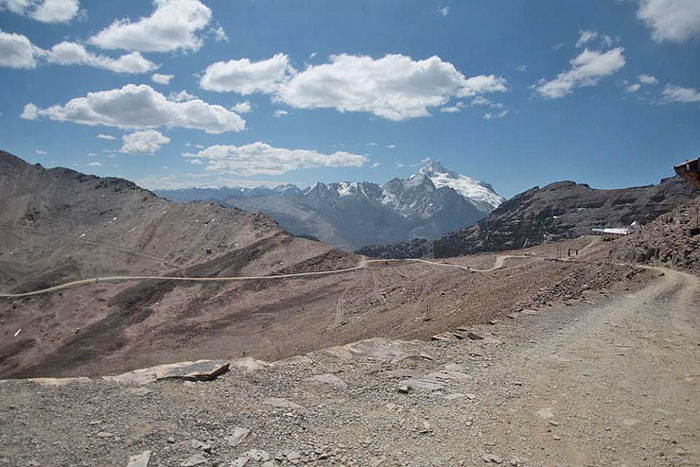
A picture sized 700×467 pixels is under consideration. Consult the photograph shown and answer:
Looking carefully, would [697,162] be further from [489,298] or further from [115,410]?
[115,410]

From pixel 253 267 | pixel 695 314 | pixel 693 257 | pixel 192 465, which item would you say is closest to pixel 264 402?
pixel 192 465

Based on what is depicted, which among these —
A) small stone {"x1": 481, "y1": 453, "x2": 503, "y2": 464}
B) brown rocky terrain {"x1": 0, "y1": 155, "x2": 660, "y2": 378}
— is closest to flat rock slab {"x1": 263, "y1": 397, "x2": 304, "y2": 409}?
small stone {"x1": 481, "y1": 453, "x2": 503, "y2": 464}

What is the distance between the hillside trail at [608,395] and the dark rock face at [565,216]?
5455 inches

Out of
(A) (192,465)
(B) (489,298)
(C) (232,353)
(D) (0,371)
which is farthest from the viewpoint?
(D) (0,371)

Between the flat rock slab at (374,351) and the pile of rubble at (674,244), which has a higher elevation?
the pile of rubble at (674,244)

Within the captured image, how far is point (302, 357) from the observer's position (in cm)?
1384

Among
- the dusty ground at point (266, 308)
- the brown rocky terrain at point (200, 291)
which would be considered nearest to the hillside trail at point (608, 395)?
the dusty ground at point (266, 308)

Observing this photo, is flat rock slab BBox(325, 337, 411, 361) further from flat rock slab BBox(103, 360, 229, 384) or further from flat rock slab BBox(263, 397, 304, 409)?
flat rock slab BBox(103, 360, 229, 384)

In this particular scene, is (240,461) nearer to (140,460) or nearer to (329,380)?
(140,460)

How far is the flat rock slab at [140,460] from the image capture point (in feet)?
24.3

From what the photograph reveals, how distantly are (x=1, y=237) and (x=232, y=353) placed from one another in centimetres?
9062

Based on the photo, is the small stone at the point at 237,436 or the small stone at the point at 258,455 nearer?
the small stone at the point at 258,455

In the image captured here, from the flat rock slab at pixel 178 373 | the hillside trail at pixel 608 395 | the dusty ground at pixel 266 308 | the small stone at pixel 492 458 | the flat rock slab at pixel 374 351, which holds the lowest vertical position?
the dusty ground at pixel 266 308

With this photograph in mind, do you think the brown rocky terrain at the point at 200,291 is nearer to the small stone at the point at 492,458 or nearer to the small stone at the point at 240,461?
the small stone at the point at 492,458
